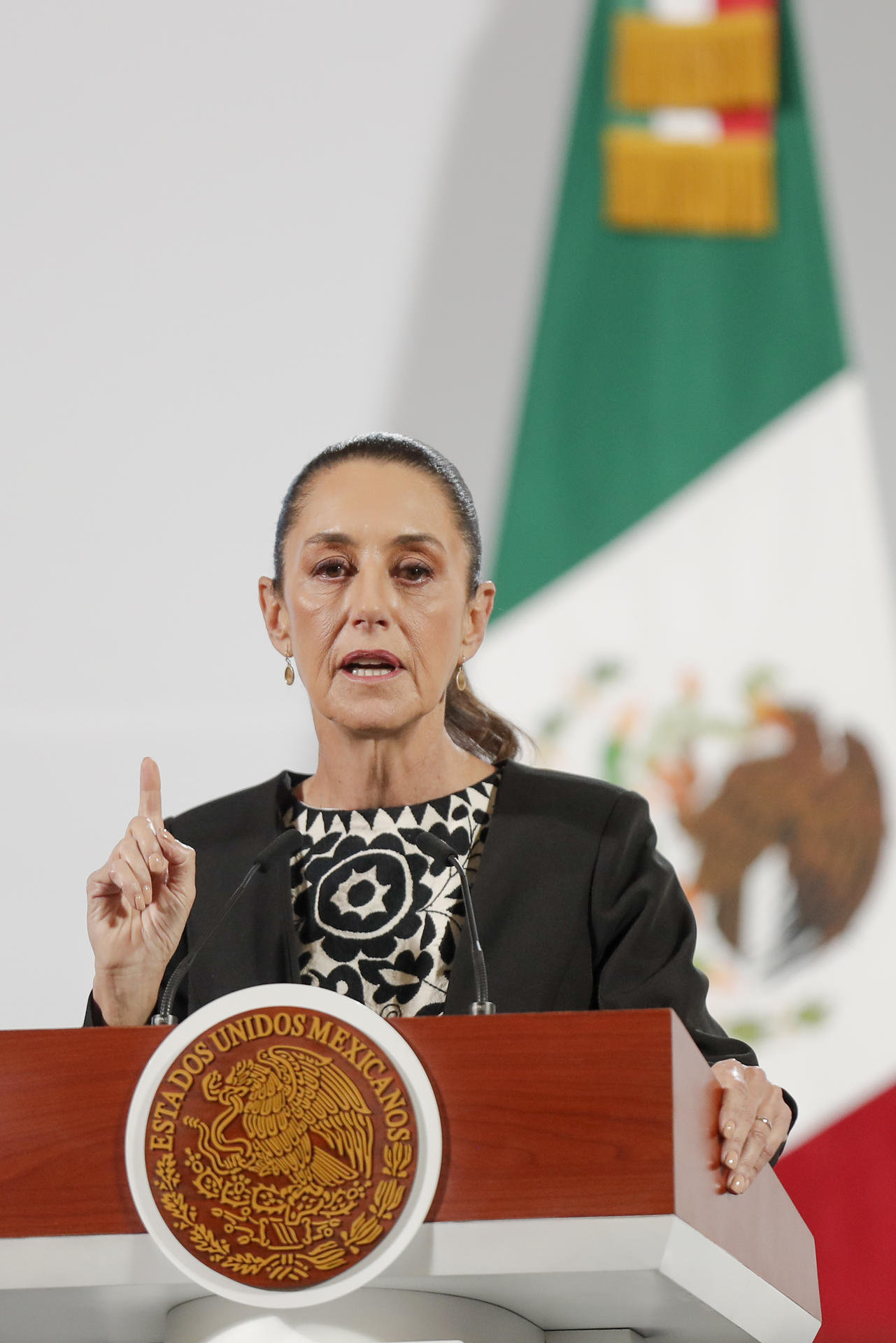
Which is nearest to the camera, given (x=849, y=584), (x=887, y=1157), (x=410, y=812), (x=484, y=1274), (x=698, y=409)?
(x=484, y=1274)

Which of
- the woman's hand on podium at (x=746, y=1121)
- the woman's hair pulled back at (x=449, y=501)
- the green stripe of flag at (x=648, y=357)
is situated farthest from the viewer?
the green stripe of flag at (x=648, y=357)

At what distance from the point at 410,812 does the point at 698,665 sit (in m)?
1.95

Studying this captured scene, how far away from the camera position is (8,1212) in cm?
128

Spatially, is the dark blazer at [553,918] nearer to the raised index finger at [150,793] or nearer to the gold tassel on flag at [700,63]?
the raised index finger at [150,793]

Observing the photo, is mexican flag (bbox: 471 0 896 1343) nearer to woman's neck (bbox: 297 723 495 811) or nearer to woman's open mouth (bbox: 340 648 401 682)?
woman's neck (bbox: 297 723 495 811)

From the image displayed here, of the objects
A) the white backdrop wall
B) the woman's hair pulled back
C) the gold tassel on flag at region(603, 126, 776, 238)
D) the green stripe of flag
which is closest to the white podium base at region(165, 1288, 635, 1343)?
the woman's hair pulled back

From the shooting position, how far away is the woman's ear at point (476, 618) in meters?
2.16

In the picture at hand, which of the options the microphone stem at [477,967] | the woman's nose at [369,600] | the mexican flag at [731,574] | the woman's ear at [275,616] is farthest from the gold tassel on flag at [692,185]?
the microphone stem at [477,967]

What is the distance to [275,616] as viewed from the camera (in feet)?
7.16

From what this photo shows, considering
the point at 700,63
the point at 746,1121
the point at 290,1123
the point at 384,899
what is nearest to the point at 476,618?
the point at 384,899

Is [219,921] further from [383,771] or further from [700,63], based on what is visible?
[700,63]

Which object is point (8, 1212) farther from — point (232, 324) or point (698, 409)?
point (698, 409)

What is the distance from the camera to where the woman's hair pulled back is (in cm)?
214

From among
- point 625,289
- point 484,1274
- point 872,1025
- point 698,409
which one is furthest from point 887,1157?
point 484,1274
